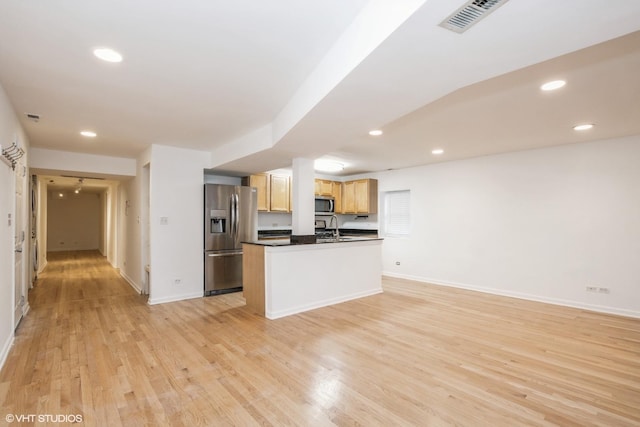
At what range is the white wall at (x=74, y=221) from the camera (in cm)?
1190

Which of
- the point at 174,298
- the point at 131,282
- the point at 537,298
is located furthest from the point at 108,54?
the point at 537,298

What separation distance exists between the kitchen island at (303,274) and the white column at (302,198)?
32 cm

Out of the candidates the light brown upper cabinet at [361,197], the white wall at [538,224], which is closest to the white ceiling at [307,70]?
the white wall at [538,224]

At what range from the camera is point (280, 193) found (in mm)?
6703

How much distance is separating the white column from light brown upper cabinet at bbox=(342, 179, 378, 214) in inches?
112

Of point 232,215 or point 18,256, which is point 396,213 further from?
point 18,256

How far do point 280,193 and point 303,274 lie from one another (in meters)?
2.77

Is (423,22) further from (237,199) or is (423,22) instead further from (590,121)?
(237,199)

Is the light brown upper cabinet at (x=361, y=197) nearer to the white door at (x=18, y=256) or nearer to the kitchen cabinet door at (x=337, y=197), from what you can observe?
the kitchen cabinet door at (x=337, y=197)

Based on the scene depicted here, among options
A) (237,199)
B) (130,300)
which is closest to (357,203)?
(237,199)

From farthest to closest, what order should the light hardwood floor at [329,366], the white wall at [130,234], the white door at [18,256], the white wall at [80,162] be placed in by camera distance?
the white wall at [130,234]
the white wall at [80,162]
the white door at [18,256]
the light hardwood floor at [329,366]

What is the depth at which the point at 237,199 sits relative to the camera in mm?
5512

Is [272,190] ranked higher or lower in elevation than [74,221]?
higher

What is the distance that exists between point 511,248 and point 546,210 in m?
0.82
